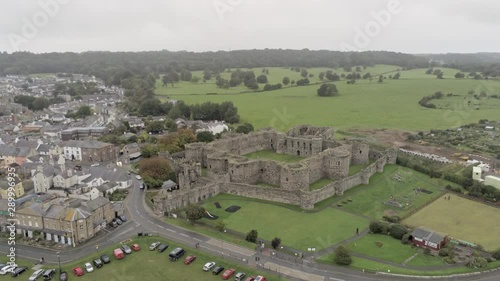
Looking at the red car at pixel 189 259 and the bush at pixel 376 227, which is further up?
the bush at pixel 376 227

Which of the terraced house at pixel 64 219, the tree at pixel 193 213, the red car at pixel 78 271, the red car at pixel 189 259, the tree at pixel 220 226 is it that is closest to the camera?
the red car at pixel 78 271

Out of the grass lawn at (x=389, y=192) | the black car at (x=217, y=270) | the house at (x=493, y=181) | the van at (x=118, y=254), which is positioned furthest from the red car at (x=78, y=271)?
the house at (x=493, y=181)

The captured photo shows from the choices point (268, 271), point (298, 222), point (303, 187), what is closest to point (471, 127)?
point (303, 187)

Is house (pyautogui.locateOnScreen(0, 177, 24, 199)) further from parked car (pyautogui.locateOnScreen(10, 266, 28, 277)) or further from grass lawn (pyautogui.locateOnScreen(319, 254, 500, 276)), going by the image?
grass lawn (pyautogui.locateOnScreen(319, 254, 500, 276))

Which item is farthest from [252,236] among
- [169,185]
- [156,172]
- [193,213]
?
[156,172]

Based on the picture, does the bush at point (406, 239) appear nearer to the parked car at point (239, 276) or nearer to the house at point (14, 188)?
the parked car at point (239, 276)

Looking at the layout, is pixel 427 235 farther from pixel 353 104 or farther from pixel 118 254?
pixel 353 104

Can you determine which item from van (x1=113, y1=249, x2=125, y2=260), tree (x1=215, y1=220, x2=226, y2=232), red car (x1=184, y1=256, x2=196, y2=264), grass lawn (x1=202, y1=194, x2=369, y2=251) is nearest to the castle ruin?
grass lawn (x1=202, y1=194, x2=369, y2=251)
